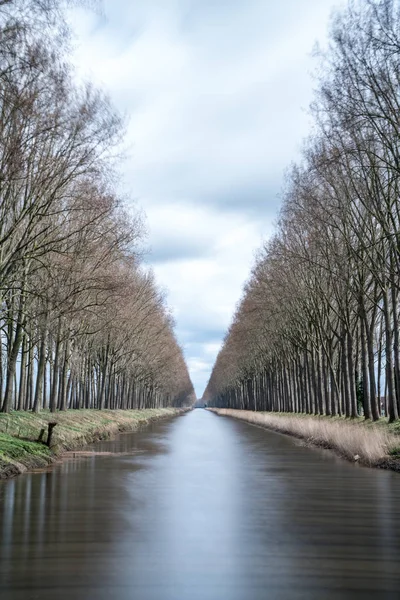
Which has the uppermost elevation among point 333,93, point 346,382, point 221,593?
point 333,93

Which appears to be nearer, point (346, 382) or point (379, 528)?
point (379, 528)

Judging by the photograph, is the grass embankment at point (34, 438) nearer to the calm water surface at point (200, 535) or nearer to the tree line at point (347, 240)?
the calm water surface at point (200, 535)

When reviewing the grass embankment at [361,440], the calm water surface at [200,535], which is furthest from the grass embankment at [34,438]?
the grass embankment at [361,440]

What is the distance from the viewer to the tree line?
1984cm

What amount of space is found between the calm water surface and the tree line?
10.2 m

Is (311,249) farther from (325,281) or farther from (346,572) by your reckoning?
(346,572)

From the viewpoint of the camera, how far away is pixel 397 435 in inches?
862

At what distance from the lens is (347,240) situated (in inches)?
1068

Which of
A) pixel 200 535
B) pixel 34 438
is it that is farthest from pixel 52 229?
pixel 200 535

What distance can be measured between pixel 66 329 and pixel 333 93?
796 inches

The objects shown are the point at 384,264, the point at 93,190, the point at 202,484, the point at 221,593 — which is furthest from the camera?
the point at 384,264

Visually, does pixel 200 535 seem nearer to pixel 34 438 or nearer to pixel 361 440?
pixel 361 440

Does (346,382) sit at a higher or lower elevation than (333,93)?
lower

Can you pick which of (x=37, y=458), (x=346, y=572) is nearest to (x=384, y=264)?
(x=37, y=458)
